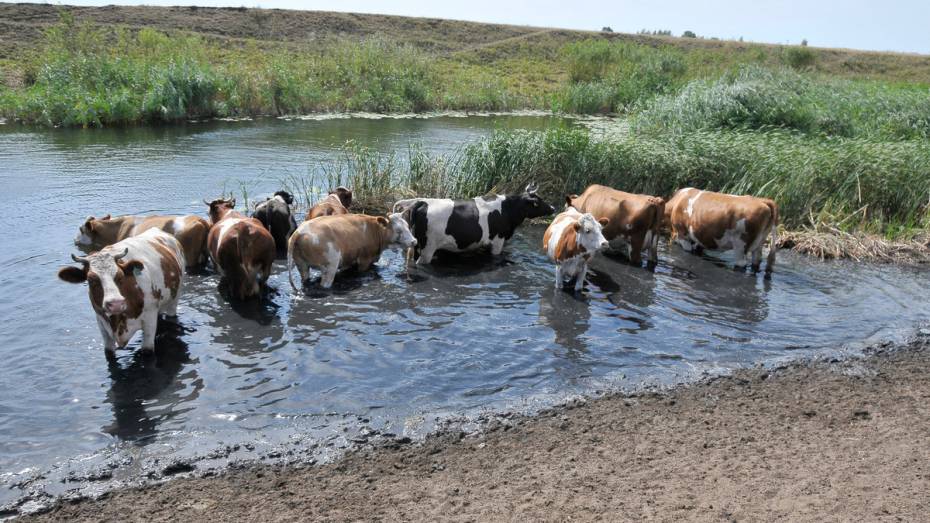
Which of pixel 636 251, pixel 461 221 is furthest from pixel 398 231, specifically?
pixel 636 251

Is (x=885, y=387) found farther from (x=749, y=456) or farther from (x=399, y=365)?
(x=399, y=365)

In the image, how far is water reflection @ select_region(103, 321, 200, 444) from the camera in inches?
267

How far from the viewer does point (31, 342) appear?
8.68 metres

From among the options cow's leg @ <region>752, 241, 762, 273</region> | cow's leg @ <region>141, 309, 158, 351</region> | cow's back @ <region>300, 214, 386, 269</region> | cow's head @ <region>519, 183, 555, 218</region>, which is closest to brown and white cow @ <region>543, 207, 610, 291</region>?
cow's head @ <region>519, 183, 555, 218</region>

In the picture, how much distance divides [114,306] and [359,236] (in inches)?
181

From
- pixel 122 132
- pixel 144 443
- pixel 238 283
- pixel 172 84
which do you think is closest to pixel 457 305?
pixel 238 283

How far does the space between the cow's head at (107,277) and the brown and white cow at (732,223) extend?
30.3 ft

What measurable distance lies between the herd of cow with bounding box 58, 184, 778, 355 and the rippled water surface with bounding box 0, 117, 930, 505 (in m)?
0.41

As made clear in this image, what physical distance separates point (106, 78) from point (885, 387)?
3097 centimetres

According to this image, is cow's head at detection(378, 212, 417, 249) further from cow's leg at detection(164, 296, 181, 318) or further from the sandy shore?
the sandy shore

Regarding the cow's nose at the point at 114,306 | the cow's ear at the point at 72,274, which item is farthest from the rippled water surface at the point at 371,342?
the cow's ear at the point at 72,274

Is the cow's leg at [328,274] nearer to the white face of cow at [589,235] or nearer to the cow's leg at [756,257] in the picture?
the white face of cow at [589,235]

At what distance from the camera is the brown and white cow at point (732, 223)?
12133 mm

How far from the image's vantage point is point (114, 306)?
7.28 m
